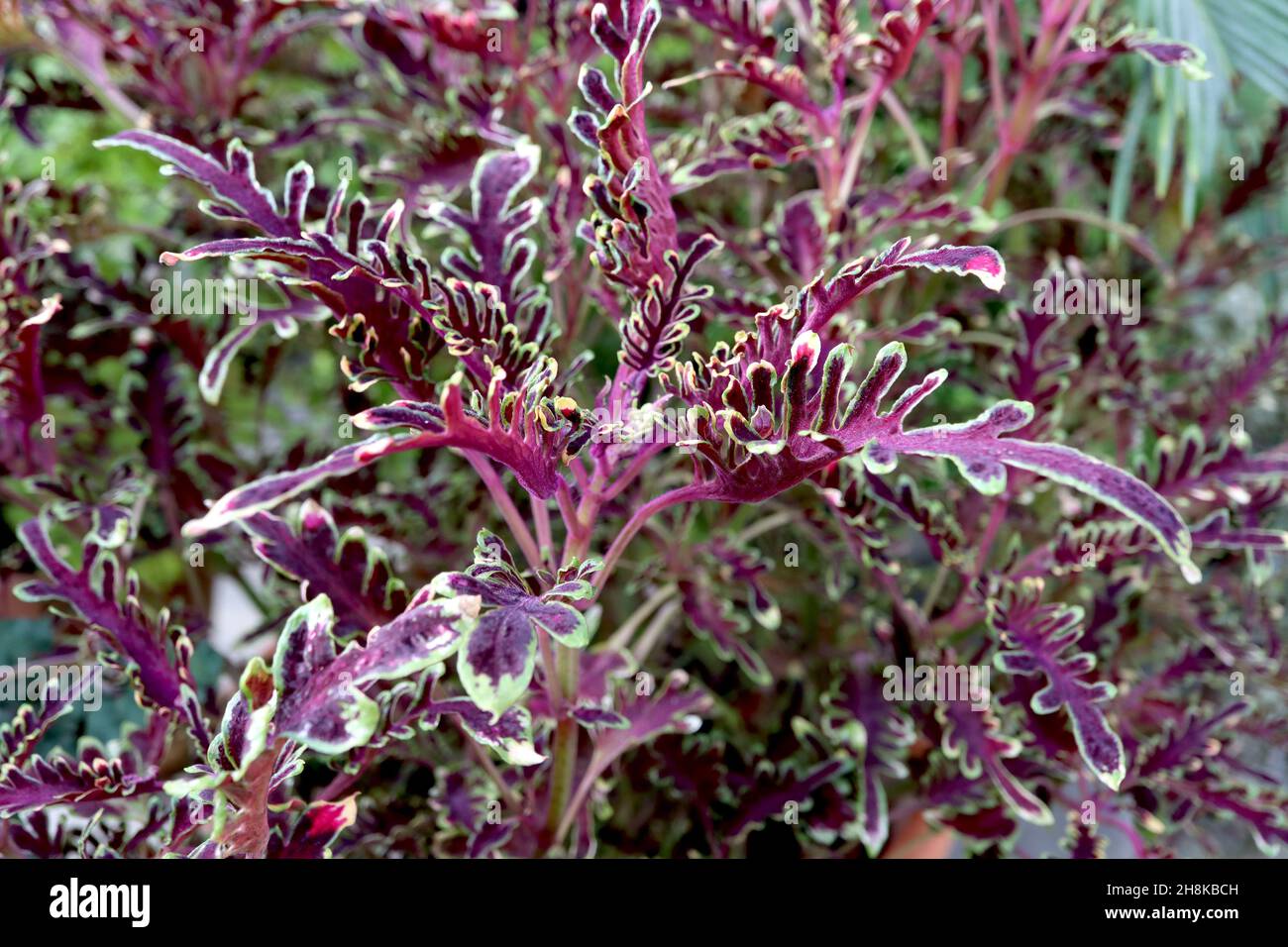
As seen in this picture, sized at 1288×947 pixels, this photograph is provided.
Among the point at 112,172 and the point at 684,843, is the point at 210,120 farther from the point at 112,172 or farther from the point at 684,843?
the point at 112,172

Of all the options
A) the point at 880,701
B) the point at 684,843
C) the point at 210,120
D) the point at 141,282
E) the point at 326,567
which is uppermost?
the point at 210,120

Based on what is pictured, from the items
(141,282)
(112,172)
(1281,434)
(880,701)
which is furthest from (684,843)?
(112,172)

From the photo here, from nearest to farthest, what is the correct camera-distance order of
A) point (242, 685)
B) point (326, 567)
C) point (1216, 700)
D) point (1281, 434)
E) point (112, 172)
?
1. point (242, 685)
2. point (326, 567)
3. point (1216, 700)
4. point (1281, 434)
5. point (112, 172)

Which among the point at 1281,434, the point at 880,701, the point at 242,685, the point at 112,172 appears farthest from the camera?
the point at 112,172

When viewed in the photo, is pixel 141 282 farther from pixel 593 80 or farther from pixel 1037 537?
pixel 1037 537

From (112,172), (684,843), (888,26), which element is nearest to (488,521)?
(684,843)

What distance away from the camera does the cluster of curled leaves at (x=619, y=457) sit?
50cm

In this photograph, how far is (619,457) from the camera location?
1.96 feet

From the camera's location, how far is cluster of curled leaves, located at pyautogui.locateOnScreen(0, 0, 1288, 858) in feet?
1.64

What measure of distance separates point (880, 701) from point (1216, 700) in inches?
29.2

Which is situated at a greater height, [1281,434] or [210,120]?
[210,120]

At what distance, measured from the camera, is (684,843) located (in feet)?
2.92
